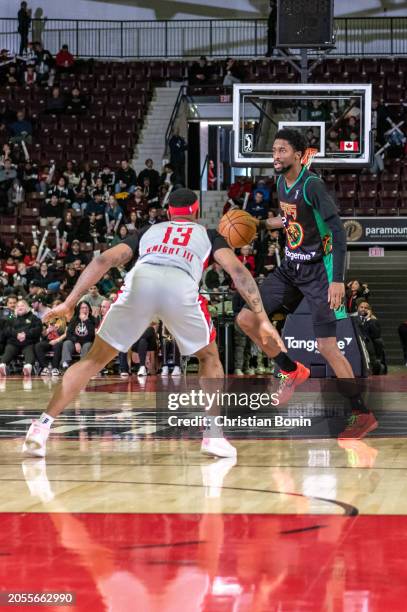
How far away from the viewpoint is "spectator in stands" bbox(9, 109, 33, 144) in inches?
1074

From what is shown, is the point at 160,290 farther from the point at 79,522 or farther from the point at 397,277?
the point at 397,277

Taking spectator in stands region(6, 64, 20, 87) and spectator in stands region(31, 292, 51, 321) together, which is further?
spectator in stands region(6, 64, 20, 87)

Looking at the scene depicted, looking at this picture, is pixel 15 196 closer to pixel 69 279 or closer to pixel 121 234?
pixel 121 234

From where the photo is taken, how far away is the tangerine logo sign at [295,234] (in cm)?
819

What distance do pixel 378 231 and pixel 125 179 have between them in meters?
5.82

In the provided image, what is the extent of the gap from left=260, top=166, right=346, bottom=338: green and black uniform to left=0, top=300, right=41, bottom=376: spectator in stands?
10.1 m

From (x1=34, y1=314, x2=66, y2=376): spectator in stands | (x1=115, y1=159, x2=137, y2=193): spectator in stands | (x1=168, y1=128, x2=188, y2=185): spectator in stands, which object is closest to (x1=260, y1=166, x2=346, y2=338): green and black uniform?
(x1=34, y1=314, x2=66, y2=376): spectator in stands

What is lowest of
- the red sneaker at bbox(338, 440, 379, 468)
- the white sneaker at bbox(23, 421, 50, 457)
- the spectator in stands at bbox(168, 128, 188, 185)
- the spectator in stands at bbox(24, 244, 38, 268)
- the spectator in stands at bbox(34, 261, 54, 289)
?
the spectator in stands at bbox(34, 261, 54, 289)

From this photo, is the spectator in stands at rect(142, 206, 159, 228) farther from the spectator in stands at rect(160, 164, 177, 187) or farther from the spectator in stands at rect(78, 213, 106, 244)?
the spectator in stands at rect(160, 164, 177, 187)

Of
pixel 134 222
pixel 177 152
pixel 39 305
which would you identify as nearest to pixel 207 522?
pixel 39 305

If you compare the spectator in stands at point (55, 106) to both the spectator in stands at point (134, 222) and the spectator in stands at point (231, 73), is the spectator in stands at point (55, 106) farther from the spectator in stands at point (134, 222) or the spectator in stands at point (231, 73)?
the spectator in stands at point (134, 222)

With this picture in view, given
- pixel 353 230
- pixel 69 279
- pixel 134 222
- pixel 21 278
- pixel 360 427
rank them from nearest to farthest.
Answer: pixel 360 427 < pixel 69 279 < pixel 21 278 < pixel 134 222 < pixel 353 230

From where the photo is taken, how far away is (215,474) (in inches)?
253

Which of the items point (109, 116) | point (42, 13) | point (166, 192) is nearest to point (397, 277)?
point (166, 192)
